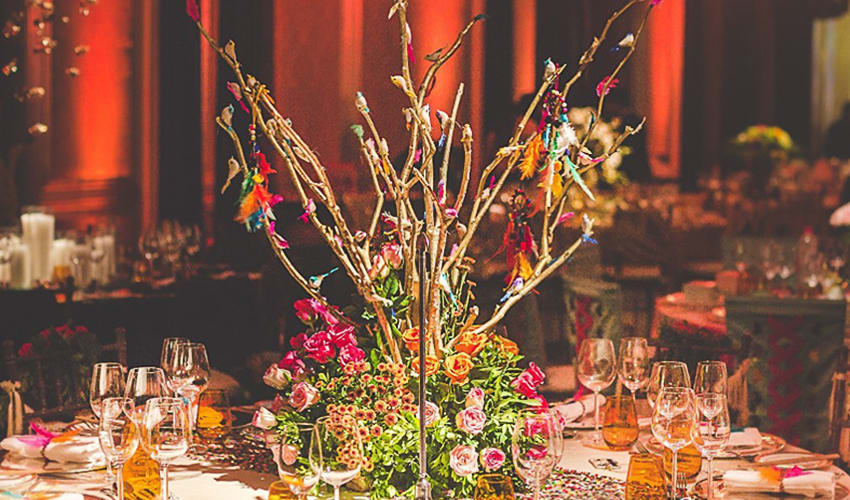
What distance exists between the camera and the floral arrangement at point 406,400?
6.68 ft

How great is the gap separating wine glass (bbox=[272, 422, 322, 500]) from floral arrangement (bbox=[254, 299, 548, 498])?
0.46ft

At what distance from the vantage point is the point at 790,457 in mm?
2346

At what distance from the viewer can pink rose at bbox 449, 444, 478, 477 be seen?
2.02 meters

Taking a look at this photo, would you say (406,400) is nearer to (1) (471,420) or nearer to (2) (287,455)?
(1) (471,420)

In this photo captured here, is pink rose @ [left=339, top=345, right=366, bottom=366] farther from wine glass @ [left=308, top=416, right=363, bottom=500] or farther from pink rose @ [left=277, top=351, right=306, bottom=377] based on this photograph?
wine glass @ [left=308, top=416, right=363, bottom=500]

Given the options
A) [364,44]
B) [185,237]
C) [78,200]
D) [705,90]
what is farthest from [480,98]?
[705,90]

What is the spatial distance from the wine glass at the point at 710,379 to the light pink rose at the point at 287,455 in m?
0.82

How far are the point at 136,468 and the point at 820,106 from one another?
39.1ft

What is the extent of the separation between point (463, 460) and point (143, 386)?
59 cm

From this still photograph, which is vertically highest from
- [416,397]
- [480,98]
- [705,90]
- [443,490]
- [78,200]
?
[705,90]

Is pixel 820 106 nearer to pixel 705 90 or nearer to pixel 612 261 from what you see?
pixel 705 90

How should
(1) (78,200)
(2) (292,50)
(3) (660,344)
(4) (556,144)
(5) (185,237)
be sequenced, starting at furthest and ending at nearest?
(1) (78,200) < (5) (185,237) < (2) (292,50) < (3) (660,344) < (4) (556,144)

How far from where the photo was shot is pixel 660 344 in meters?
3.10

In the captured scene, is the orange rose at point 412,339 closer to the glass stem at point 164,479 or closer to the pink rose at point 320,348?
the pink rose at point 320,348
